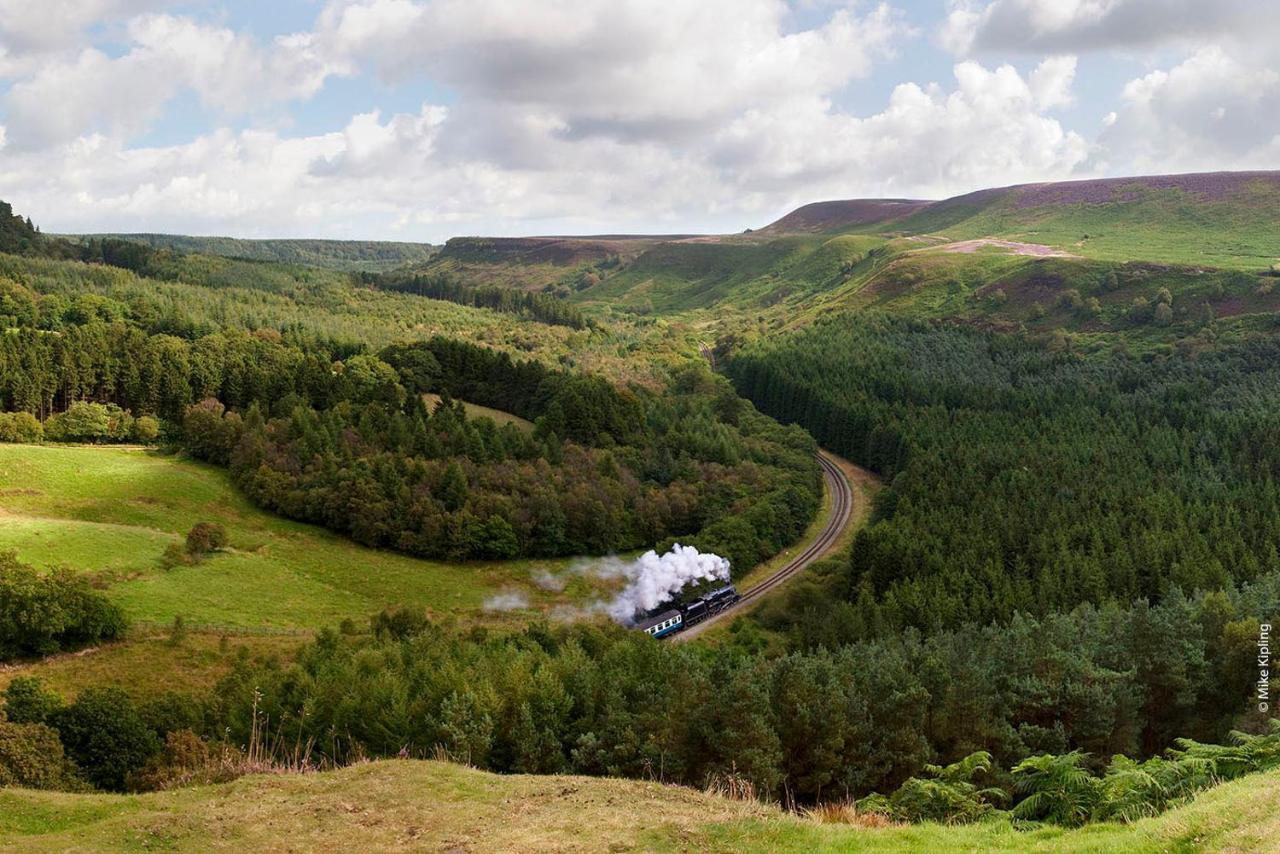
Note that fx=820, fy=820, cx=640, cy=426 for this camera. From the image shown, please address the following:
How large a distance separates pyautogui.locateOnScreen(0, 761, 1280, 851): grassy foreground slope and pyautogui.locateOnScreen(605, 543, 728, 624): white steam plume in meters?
49.6

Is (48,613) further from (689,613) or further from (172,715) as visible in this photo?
(689,613)

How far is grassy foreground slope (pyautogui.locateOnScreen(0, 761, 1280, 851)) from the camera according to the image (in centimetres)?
1997

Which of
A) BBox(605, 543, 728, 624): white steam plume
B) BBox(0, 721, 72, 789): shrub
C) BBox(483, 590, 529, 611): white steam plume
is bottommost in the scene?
BBox(483, 590, 529, 611): white steam plume

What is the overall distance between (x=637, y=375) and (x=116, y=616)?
12494cm

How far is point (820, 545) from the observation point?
4139 inches

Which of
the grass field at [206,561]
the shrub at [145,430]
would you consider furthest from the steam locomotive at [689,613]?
the shrub at [145,430]

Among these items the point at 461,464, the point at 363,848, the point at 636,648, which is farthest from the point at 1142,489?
the point at 363,848

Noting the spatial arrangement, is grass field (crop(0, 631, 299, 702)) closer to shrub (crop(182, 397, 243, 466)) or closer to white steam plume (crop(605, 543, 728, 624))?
white steam plume (crop(605, 543, 728, 624))

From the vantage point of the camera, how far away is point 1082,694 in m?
42.1

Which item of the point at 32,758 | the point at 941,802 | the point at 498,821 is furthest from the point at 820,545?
the point at 32,758

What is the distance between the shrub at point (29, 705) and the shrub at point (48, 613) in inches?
620

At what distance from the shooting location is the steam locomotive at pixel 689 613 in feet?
253

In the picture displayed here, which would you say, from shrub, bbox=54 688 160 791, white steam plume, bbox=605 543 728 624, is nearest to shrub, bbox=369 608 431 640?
shrub, bbox=54 688 160 791

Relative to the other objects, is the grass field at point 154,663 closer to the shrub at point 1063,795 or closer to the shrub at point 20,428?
the shrub at point 1063,795
